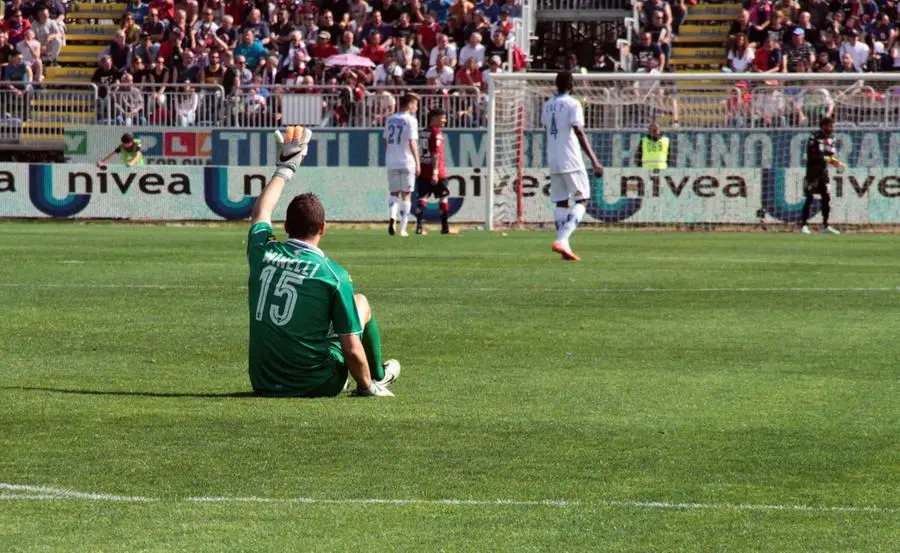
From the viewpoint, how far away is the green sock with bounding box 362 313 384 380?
8.78m

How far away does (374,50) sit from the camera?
37.3 meters

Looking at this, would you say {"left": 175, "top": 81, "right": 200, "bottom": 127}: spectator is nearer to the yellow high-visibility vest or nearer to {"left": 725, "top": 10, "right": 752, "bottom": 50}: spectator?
the yellow high-visibility vest

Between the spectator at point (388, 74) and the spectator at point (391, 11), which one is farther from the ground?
the spectator at point (391, 11)

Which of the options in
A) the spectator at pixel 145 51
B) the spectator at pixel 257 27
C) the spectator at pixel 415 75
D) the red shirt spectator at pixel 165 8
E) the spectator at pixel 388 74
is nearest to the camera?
the spectator at pixel 415 75

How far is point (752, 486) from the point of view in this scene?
653 centimetres

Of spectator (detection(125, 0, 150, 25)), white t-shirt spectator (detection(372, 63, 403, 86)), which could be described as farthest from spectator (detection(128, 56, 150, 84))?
white t-shirt spectator (detection(372, 63, 403, 86))

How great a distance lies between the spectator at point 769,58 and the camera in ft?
113

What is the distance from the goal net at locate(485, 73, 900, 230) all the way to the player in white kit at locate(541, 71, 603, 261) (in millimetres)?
9471

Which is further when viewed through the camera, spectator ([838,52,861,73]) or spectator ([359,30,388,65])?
spectator ([359,30,388,65])

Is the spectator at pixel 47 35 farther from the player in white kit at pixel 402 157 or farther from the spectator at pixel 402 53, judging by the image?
the player in white kit at pixel 402 157

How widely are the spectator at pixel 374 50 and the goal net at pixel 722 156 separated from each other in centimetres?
646

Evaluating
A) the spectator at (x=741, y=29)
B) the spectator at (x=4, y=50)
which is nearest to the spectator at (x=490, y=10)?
the spectator at (x=741, y=29)

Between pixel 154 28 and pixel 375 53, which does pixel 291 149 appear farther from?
pixel 154 28

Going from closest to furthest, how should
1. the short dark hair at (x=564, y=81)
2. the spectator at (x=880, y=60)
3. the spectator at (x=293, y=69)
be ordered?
the short dark hair at (x=564, y=81)
the spectator at (x=880, y=60)
the spectator at (x=293, y=69)
